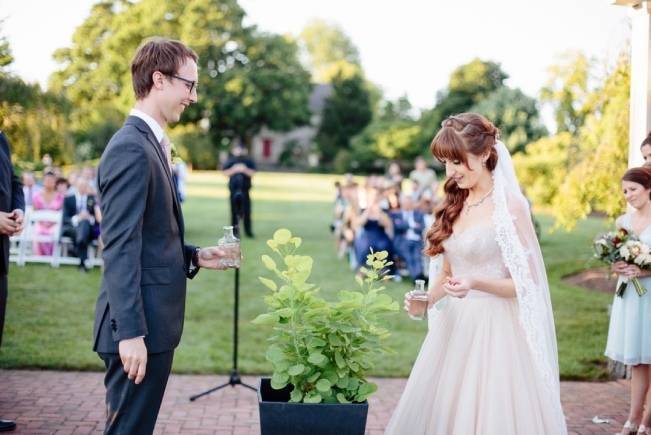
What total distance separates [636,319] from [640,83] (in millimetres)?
2802

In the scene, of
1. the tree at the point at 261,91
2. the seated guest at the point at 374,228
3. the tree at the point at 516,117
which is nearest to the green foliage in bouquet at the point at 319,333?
the seated guest at the point at 374,228

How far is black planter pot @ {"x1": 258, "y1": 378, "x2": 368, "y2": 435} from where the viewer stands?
10.5 feet

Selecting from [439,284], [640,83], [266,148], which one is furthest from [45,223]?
[266,148]

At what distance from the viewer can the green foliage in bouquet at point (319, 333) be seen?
3303 mm

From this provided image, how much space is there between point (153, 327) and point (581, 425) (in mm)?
4101

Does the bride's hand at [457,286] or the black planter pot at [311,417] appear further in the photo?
the bride's hand at [457,286]

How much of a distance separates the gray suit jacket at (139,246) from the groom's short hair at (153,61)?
174 mm

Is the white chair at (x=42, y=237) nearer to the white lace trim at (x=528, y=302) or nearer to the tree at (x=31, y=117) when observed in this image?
the tree at (x=31, y=117)

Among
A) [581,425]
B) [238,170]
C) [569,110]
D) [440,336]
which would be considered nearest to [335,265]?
[238,170]

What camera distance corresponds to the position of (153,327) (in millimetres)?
3061

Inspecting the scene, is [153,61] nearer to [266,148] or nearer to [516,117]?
[516,117]

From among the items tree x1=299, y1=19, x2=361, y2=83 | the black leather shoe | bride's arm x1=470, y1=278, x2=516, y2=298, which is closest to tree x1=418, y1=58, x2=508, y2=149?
tree x1=299, y1=19, x2=361, y2=83

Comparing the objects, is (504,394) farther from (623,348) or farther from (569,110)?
(569,110)

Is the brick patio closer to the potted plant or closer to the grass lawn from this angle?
the grass lawn
